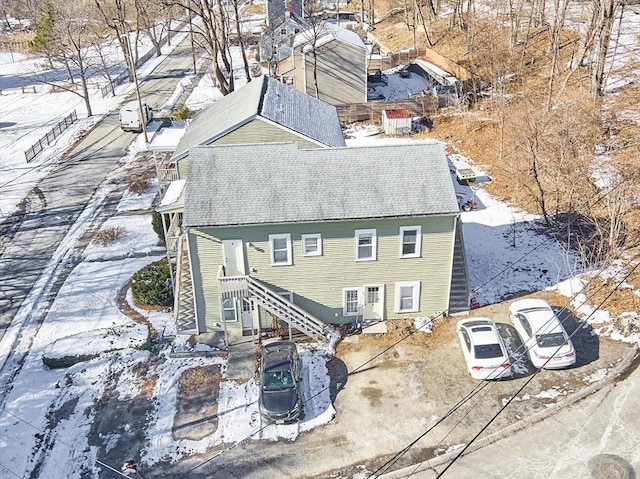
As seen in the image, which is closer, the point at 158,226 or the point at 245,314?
the point at 245,314

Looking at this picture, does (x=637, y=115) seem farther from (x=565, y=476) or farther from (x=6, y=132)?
(x=6, y=132)

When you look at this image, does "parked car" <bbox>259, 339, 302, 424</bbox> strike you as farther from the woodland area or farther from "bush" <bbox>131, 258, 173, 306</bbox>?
the woodland area

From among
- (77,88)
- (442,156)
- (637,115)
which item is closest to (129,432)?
(442,156)

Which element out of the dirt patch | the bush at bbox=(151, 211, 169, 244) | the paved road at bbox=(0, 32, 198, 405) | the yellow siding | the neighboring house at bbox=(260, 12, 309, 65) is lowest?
the dirt patch

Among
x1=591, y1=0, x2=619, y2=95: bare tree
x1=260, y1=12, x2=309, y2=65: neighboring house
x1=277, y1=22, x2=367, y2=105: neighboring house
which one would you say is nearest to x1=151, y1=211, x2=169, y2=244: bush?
x1=277, y1=22, x2=367, y2=105: neighboring house

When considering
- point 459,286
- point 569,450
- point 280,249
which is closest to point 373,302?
point 459,286

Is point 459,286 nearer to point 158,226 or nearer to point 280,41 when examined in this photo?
point 158,226
